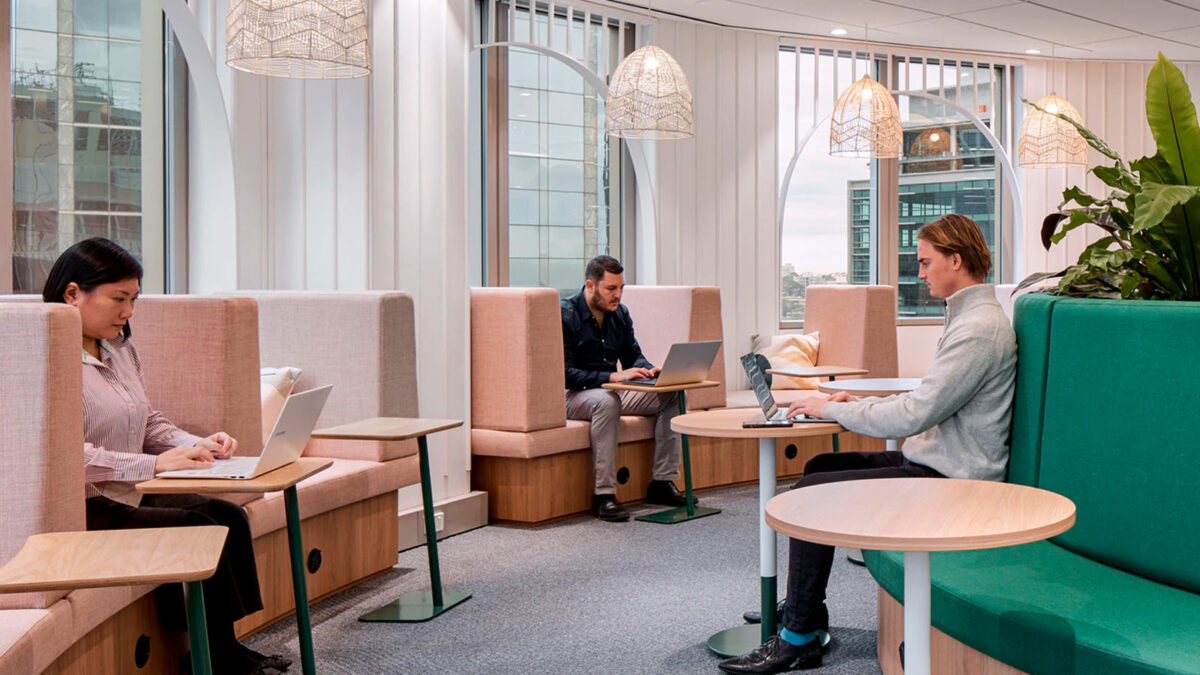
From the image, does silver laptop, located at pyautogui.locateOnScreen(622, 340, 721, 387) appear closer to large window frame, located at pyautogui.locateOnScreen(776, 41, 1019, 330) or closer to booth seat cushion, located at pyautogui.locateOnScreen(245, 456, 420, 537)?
booth seat cushion, located at pyautogui.locateOnScreen(245, 456, 420, 537)

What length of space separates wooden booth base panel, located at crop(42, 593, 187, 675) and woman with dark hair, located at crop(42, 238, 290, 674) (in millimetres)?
64

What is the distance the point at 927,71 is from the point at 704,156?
2243mm

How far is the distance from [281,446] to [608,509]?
2783mm

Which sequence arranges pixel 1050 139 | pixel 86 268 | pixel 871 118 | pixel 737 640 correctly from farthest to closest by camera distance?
pixel 1050 139 < pixel 871 118 < pixel 737 640 < pixel 86 268

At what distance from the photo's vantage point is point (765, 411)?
11.0ft

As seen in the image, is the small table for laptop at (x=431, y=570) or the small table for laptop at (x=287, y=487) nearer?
the small table for laptop at (x=287, y=487)

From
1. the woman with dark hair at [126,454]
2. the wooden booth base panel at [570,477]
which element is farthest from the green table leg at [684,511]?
the woman with dark hair at [126,454]

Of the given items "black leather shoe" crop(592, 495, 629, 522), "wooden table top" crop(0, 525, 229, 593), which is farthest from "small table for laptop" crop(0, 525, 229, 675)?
"black leather shoe" crop(592, 495, 629, 522)

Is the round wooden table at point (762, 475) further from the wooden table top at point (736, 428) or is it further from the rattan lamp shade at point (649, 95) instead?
the rattan lamp shade at point (649, 95)

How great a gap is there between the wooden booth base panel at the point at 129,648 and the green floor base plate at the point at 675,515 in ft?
8.58

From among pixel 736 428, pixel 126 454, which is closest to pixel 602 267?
pixel 736 428

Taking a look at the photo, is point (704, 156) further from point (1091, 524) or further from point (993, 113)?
point (1091, 524)

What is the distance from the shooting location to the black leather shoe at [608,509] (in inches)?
210

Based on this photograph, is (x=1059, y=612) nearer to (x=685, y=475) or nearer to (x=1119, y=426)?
(x=1119, y=426)
